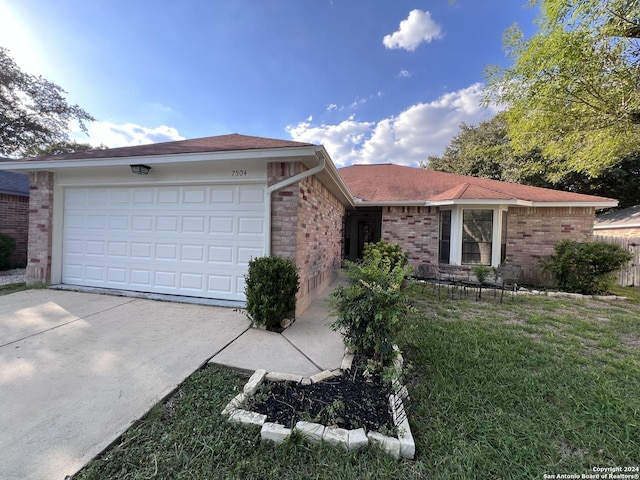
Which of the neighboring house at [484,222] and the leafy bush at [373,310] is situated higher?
the neighboring house at [484,222]

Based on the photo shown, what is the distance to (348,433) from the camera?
6.09 feet

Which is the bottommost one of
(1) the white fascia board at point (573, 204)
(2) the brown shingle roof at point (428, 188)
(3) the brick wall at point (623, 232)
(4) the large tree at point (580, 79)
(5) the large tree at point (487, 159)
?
(3) the brick wall at point (623, 232)

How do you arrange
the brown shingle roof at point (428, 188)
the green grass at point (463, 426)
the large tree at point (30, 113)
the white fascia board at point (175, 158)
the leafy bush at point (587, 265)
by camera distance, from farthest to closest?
the large tree at point (30, 113), the brown shingle roof at point (428, 188), the leafy bush at point (587, 265), the white fascia board at point (175, 158), the green grass at point (463, 426)

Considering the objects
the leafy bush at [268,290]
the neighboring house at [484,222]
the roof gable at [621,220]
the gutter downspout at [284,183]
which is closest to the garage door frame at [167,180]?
the gutter downspout at [284,183]

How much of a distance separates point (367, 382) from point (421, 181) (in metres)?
10.3

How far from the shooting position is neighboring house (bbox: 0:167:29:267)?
334 inches

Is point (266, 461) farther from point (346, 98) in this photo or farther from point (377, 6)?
point (346, 98)

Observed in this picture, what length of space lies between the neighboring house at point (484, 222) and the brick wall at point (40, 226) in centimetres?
838

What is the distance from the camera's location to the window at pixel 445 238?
8.93 meters

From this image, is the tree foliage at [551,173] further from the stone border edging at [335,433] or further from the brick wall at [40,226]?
the brick wall at [40,226]

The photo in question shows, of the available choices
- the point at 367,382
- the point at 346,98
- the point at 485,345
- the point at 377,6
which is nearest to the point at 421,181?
the point at 346,98

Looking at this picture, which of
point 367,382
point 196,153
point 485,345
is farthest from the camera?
point 196,153

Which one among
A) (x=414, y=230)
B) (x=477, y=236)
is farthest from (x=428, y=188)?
(x=477, y=236)

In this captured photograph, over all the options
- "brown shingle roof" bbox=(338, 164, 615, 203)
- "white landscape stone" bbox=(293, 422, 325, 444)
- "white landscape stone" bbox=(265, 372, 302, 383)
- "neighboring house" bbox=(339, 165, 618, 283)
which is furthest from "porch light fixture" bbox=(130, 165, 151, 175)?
"brown shingle roof" bbox=(338, 164, 615, 203)
